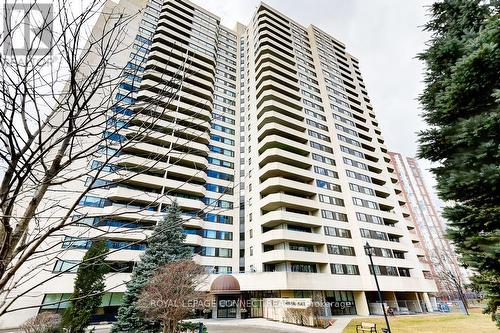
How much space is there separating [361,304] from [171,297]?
23836 millimetres

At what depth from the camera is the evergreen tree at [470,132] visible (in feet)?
21.0

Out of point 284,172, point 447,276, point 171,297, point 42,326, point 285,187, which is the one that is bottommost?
point 42,326

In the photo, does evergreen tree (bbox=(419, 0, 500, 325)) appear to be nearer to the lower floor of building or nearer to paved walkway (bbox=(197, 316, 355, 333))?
paved walkway (bbox=(197, 316, 355, 333))

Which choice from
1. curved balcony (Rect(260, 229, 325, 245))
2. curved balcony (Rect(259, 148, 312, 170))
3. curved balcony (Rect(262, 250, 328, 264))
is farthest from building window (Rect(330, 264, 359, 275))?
curved balcony (Rect(259, 148, 312, 170))

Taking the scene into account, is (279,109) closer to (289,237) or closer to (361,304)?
(289,237)

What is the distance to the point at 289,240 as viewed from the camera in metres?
26.5

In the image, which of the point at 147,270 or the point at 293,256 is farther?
the point at 293,256

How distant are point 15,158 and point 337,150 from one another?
38.8 metres

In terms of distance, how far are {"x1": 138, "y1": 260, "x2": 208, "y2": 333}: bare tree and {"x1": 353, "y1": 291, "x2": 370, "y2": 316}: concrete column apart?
21.4 metres

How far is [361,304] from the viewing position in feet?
89.4

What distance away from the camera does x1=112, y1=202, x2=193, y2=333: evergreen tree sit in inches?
593

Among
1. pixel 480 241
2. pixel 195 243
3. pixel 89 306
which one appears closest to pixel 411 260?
pixel 195 243

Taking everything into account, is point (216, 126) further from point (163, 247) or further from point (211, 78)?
point (163, 247)

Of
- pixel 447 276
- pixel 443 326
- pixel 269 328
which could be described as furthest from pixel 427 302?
pixel 269 328
